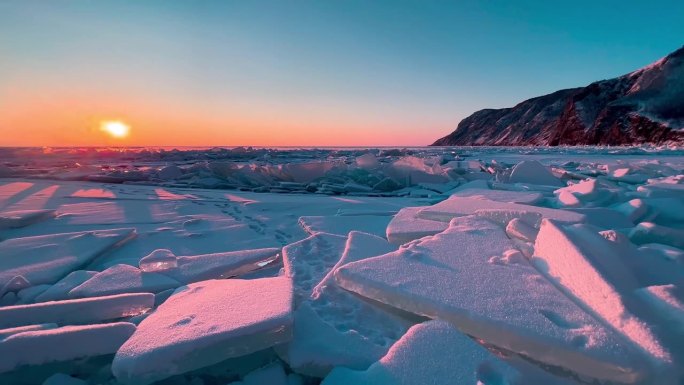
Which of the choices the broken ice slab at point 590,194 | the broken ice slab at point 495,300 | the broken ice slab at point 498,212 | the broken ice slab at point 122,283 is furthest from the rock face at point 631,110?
the broken ice slab at point 122,283

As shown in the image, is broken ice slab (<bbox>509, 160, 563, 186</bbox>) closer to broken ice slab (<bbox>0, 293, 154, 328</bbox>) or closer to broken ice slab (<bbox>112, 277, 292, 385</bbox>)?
broken ice slab (<bbox>112, 277, 292, 385</bbox>)

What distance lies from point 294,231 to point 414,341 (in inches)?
71.3

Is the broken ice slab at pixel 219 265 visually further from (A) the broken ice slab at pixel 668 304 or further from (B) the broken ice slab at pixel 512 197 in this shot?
(B) the broken ice slab at pixel 512 197

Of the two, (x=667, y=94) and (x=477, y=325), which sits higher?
(x=667, y=94)

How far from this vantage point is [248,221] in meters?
3.09

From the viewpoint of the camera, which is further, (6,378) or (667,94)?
(667,94)

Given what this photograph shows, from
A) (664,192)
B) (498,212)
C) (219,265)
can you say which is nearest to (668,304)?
(498,212)

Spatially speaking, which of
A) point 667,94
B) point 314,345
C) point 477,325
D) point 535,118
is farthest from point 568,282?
point 535,118

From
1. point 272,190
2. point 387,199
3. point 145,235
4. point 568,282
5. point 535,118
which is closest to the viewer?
point 568,282

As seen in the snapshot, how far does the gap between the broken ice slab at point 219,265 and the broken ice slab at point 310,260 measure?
0.44ft

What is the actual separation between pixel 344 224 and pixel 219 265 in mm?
1129

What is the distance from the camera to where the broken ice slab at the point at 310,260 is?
162 cm

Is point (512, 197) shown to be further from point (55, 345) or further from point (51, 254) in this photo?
point (51, 254)

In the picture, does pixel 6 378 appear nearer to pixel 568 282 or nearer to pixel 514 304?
pixel 514 304
